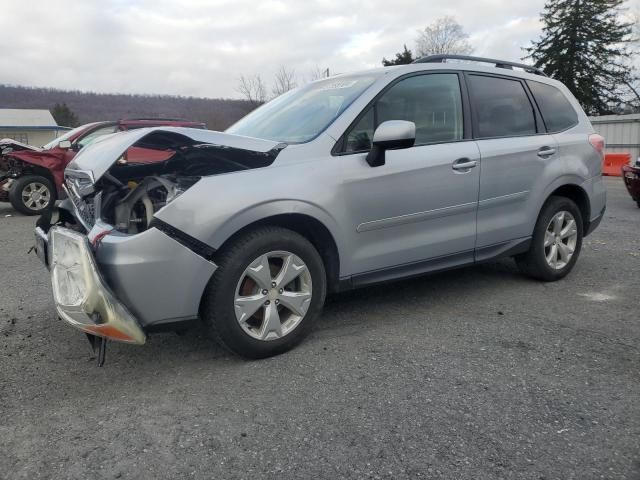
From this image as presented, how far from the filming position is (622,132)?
63.6 feet

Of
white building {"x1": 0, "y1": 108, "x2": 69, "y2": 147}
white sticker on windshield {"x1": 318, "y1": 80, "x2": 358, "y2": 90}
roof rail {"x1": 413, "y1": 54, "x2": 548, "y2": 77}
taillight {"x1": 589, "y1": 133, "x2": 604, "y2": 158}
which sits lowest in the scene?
taillight {"x1": 589, "y1": 133, "x2": 604, "y2": 158}

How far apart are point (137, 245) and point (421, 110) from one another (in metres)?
2.13

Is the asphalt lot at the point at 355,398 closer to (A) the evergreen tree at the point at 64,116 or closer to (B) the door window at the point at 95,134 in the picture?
(B) the door window at the point at 95,134

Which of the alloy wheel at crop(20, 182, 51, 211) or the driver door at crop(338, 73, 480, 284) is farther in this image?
the alloy wheel at crop(20, 182, 51, 211)

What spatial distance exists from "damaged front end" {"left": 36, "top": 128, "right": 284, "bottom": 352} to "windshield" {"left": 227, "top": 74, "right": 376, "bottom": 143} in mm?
436

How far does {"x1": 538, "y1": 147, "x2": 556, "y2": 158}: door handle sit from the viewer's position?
13.9 ft

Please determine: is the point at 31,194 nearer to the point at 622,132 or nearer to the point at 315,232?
the point at 315,232

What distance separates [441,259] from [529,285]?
1.19 meters

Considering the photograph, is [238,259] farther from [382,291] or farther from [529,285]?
[529,285]

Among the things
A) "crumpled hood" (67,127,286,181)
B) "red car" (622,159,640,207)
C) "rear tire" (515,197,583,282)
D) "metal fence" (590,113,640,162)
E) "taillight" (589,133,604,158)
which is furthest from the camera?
"metal fence" (590,113,640,162)

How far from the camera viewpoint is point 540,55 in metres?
39.6

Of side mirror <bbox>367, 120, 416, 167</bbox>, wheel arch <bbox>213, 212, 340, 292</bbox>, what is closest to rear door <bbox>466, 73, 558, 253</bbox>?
side mirror <bbox>367, 120, 416, 167</bbox>

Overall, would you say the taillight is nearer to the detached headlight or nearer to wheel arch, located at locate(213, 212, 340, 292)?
wheel arch, located at locate(213, 212, 340, 292)

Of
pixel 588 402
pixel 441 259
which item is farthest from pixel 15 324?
pixel 588 402
